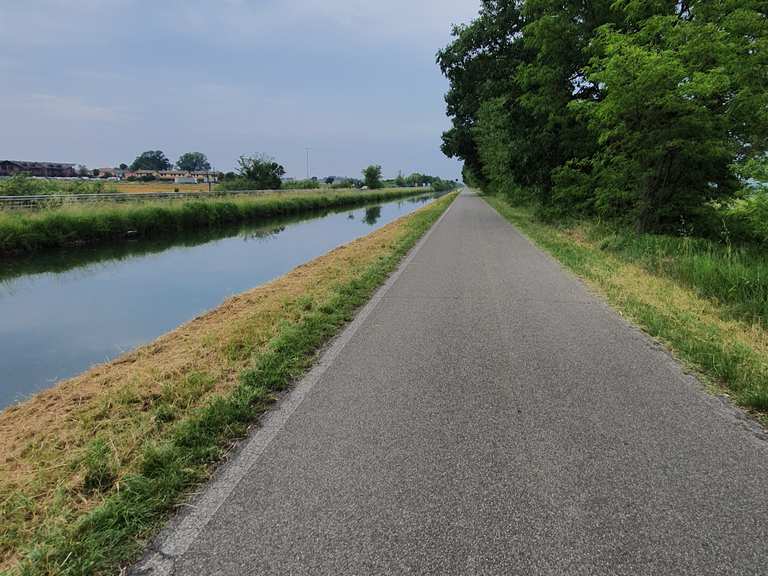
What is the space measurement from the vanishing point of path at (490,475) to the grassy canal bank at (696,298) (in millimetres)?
345

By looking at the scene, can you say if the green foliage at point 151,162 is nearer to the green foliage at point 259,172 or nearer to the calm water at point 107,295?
the green foliage at point 259,172

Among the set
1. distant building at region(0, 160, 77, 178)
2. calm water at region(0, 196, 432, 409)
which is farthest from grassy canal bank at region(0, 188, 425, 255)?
distant building at region(0, 160, 77, 178)

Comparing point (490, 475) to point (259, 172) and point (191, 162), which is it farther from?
point (191, 162)

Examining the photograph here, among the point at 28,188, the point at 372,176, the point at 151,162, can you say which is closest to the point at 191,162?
the point at 151,162

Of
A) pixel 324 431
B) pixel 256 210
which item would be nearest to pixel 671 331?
pixel 324 431

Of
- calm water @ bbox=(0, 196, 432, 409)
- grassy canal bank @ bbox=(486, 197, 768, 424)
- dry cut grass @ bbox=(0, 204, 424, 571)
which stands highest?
grassy canal bank @ bbox=(486, 197, 768, 424)

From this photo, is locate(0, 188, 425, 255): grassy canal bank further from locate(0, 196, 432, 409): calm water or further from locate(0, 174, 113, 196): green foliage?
locate(0, 174, 113, 196): green foliage

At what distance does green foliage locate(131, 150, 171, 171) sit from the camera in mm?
141000

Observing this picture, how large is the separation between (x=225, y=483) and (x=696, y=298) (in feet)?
22.5

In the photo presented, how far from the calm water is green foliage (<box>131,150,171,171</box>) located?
146 metres

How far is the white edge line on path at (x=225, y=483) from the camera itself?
2.03 m

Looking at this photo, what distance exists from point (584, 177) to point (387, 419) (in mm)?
14534

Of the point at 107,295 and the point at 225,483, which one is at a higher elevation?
the point at 225,483

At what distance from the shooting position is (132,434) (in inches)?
121
